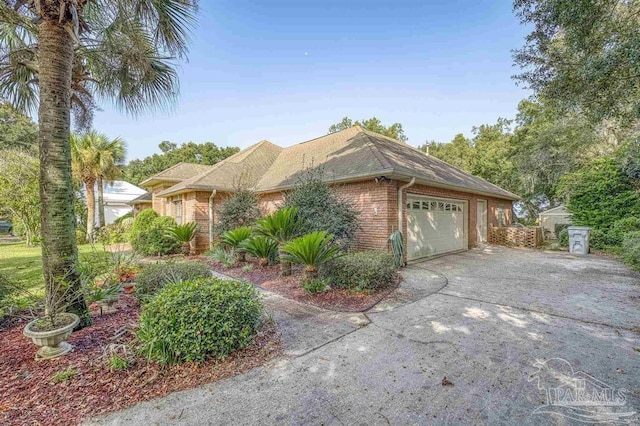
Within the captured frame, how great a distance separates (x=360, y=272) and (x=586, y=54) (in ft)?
22.0

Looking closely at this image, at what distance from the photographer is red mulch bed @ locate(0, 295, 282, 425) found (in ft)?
7.94

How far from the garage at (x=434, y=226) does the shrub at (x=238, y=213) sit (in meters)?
5.77

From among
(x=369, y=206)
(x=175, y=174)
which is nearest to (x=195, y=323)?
(x=369, y=206)

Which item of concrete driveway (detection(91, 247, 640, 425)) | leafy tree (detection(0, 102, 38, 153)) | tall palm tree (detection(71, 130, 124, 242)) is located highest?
leafy tree (detection(0, 102, 38, 153))

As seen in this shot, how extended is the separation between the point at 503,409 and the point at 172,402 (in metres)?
3.00

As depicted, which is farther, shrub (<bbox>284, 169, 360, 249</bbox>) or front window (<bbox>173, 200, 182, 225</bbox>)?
front window (<bbox>173, 200, 182, 225</bbox>)

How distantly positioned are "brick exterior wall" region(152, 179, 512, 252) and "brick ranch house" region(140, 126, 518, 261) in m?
0.03

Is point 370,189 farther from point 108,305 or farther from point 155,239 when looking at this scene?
point 155,239

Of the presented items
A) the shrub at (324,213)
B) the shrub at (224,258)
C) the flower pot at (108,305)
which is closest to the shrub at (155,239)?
the shrub at (224,258)

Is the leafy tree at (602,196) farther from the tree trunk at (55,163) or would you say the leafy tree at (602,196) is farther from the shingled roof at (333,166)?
the tree trunk at (55,163)

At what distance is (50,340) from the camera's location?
10.2ft

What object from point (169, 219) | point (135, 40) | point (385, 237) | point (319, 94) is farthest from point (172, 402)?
point (319, 94)

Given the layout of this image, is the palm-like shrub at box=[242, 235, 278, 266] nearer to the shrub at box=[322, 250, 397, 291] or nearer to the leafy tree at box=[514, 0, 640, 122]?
the shrub at box=[322, 250, 397, 291]

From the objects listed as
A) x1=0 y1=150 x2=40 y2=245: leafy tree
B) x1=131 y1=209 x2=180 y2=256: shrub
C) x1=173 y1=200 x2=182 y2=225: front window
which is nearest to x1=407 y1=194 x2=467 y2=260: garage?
x1=131 y1=209 x2=180 y2=256: shrub
